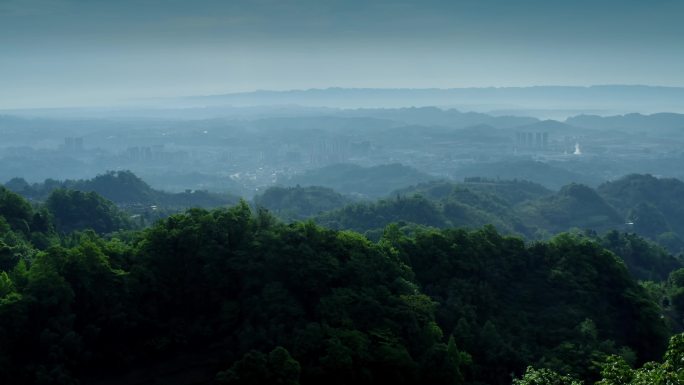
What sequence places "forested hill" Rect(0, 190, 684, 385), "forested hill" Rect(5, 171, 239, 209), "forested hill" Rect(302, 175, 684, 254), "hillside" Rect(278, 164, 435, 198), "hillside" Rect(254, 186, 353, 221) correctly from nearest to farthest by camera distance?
"forested hill" Rect(0, 190, 684, 385) → "forested hill" Rect(302, 175, 684, 254) → "forested hill" Rect(5, 171, 239, 209) → "hillside" Rect(254, 186, 353, 221) → "hillside" Rect(278, 164, 435, 198)

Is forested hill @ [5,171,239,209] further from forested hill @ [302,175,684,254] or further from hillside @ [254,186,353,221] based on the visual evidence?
forested hill @ [302,175,684,254]

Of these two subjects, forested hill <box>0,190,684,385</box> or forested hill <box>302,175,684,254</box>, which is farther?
forested hill <box>302,175,684,254</box>

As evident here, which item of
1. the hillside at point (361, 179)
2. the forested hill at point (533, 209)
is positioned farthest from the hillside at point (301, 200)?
the hillside at point (361, 179)

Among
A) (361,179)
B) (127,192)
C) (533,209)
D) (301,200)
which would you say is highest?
(127,192)

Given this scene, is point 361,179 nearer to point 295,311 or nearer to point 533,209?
point 533,209

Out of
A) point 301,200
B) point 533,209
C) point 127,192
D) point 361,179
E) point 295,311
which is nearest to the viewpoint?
point 295,311

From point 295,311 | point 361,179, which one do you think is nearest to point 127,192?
point 361,179

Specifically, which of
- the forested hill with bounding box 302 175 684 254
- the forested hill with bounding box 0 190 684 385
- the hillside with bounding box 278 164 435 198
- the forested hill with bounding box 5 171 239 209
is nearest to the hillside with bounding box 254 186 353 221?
the forested hill with bounding box 5 171 239 209

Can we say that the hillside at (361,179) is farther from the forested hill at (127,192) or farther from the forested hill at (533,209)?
the forested hill at (127,192)
